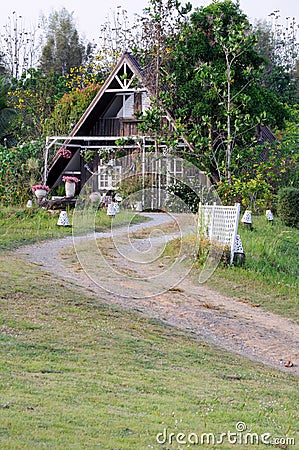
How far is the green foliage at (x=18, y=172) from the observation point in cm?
2003

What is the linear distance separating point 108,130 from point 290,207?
792 cm

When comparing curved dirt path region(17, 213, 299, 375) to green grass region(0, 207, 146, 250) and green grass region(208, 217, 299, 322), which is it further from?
green grass region(0, 207, 146, 250)

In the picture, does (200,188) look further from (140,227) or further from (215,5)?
(215,5)

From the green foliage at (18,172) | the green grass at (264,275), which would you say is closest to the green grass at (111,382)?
the green grass at (264,275)

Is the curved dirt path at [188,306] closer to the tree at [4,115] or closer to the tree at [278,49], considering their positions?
the tree at [4,115]

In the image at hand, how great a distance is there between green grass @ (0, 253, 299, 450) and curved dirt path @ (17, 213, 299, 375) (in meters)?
0.47

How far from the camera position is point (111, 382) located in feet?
19.5

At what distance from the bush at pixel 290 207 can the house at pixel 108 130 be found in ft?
12.2

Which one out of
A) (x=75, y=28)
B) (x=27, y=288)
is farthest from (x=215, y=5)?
(x=75, y=28)

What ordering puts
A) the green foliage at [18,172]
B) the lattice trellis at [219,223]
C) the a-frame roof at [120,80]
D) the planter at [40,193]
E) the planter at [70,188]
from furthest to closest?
1. the a-frame roof at [120,80]
2. the green foliage at [18,172]
3. the planter at [70,188]
4. the planter at [40,193]
5. the lattice trellis at [219,223]

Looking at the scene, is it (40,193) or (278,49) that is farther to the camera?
(278,49)

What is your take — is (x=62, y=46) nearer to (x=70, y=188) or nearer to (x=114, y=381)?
(x=70, y=188)

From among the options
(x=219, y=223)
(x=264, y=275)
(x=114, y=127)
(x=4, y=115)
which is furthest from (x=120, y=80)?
(x=264, y=275)

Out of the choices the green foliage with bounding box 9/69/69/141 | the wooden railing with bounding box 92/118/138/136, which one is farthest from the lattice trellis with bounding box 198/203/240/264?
the green foliage with bounding box 9/69/69/141
